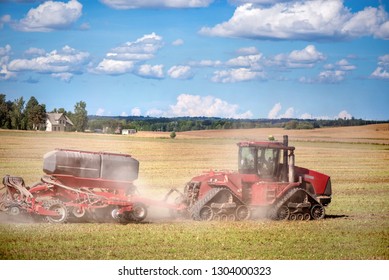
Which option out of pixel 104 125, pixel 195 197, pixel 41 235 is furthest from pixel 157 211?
pixel 41 235

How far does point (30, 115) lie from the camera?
17141 millimetres

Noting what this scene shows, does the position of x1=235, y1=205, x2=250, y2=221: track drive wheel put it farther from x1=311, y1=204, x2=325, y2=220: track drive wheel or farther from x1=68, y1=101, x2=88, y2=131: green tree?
x1=68, y1=101, x2=88, y2=131: green tree

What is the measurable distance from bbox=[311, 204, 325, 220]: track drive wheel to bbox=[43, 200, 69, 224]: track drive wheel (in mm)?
5629

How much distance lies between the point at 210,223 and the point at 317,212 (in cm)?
280

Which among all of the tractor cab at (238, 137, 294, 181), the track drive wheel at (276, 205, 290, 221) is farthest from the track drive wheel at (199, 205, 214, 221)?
the track drive wheel at (276, 205, 290, 221)

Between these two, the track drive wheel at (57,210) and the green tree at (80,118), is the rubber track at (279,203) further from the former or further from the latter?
the green tree at (80,118)

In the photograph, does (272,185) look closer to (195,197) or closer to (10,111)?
(195,197)

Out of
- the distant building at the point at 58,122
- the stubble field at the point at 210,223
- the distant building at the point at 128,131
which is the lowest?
the stubble field at the point at 210,223

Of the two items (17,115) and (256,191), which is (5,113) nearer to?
(17,115)

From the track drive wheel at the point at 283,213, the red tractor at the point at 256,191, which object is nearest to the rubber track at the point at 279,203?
the red tractor at the point at 256,191

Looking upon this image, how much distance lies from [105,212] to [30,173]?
336cm

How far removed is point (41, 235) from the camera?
491 inches

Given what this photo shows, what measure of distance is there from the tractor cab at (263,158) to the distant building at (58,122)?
14.1ft

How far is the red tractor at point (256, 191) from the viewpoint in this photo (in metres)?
14.9
